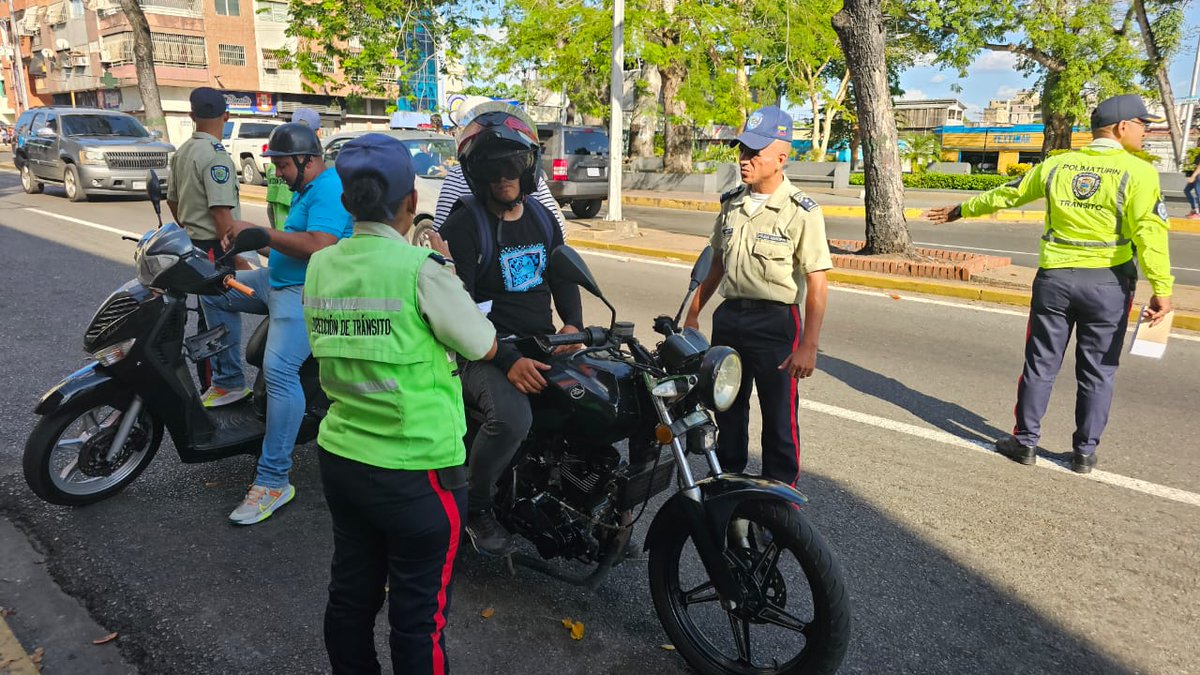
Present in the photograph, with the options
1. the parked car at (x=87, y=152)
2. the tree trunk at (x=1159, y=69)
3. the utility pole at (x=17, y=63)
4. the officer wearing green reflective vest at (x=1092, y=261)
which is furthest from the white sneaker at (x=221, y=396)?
the utility pole at (x=17, y=63)

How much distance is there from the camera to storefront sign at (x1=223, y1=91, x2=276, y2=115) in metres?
53.9

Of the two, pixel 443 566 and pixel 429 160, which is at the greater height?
pixel 429 160

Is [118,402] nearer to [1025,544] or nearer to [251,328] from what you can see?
[251,328]

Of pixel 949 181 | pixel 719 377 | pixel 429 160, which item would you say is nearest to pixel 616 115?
pixel 429 160

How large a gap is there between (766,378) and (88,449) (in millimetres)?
3218

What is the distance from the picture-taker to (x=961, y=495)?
171 inches

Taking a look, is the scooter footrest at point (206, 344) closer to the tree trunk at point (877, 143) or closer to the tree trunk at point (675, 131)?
the tree trunk at point (877, 143)

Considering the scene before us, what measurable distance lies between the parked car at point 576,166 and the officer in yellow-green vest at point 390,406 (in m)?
15.3

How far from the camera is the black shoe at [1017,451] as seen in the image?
4.77 meters

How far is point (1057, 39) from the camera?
2370cm

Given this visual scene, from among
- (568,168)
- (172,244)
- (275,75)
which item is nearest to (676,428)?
(172,244)

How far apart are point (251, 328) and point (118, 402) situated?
3.37 m

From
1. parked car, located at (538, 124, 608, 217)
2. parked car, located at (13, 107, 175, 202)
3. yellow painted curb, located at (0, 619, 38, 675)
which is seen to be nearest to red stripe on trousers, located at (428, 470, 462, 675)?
yellow painted curb, located at (0, 619, 38, 675)

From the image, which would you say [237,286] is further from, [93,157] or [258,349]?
[93,157]
